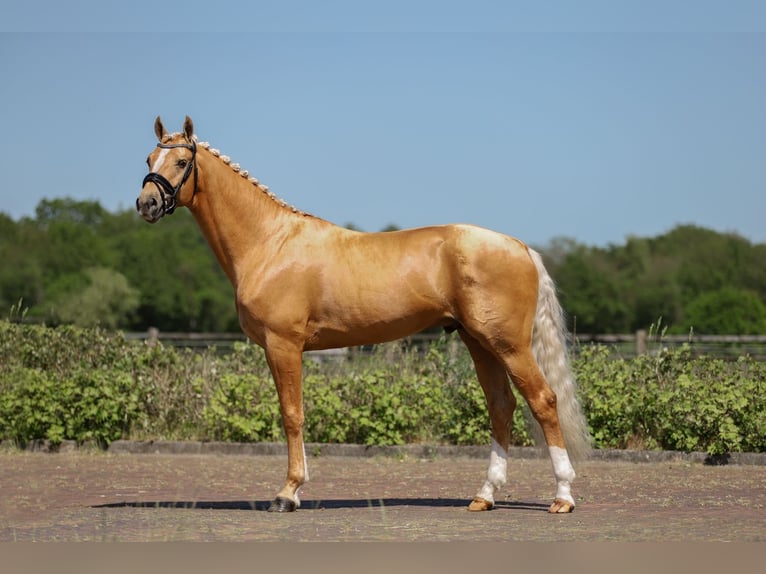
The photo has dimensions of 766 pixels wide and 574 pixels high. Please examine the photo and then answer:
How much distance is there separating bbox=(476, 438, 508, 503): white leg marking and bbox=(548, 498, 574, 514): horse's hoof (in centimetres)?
51

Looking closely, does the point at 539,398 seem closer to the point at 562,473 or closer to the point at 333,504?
the point at 562,473

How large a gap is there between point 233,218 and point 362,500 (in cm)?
247

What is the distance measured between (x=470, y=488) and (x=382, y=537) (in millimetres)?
3153

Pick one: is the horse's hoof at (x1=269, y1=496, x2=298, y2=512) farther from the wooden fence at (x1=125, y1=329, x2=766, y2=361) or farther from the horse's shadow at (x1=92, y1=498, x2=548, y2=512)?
the wooden fence at (x1=125, y1=329, x2=766, y2=361)

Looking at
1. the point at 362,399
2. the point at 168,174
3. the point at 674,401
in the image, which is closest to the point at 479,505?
the point at 168,174

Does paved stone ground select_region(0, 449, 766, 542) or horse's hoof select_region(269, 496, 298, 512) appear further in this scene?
horse's hoof select_region(269, 496, 298, 512)

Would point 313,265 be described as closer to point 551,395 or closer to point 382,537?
point 551,395

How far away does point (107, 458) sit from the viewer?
11594 mm

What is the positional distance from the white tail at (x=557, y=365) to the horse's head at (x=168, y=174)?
9.09 feet

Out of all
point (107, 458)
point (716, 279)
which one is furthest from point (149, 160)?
point (716, 279)

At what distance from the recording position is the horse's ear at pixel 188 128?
7.88 m

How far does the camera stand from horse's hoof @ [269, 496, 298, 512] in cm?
749

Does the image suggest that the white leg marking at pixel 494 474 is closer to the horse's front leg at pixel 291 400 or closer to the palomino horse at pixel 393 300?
the palomino horse at pixel 393 300

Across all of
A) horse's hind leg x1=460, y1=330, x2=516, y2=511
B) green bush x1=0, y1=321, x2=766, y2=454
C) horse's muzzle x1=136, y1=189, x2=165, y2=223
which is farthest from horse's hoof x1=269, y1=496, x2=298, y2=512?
green bush x1=0, y1=321, x2=766, y2=454
